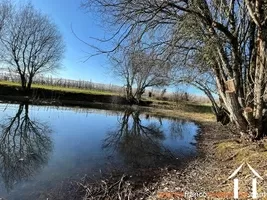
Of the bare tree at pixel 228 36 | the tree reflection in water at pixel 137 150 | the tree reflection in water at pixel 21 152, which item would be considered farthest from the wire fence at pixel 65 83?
the bare tree at pixel 228 36

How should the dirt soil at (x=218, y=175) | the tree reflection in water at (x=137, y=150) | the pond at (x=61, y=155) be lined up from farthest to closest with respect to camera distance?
the tree reflection in water at (x=137, y=150), the pond at (x=61, y=155), the dirt soil at (x=218, y=175)

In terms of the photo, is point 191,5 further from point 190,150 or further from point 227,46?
point 190,150

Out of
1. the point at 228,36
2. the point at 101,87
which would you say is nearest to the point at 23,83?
the point at 101,87

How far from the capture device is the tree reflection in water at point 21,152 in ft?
21.1

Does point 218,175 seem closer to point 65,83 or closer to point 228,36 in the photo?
point 228,36

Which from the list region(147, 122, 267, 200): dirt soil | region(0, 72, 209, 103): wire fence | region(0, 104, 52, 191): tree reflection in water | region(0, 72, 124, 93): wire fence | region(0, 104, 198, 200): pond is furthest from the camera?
region(0, 72, 209, 103): wire fence

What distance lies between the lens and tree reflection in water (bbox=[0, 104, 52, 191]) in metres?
6.44

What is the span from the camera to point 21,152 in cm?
842

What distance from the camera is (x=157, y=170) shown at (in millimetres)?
7281

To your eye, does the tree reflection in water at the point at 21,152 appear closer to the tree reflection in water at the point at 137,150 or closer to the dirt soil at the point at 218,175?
the tree reflection in water at the point at 137,150

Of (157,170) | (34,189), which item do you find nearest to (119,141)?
(157,170)

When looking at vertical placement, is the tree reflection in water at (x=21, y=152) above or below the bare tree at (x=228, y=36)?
below

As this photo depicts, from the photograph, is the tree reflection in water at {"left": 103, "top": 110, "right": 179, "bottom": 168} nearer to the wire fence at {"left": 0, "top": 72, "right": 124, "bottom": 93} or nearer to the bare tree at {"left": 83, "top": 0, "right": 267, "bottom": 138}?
the bare tree at {"left": 83, "top": 0, "right": 267, "bottom": 138}

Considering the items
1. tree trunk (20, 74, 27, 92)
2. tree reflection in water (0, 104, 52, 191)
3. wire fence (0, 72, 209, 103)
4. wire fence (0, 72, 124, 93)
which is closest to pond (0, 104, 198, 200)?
tree reflection in water (0, 104, 52, 191)
